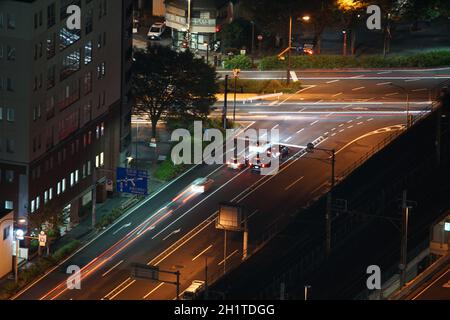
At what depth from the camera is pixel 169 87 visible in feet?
536

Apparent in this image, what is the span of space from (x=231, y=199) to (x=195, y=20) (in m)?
48.9

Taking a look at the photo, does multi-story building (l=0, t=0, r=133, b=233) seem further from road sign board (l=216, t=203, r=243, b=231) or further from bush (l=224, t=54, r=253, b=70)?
bush (l=224, t=54, r=253, b=70)

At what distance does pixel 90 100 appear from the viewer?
484ft

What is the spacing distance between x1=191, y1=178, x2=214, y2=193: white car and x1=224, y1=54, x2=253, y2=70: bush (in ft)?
126

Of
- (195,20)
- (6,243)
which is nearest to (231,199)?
(6,243)

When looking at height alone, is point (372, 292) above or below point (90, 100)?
below

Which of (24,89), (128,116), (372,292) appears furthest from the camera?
(128,116)

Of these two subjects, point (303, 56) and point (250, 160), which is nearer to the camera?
point (250, 160)

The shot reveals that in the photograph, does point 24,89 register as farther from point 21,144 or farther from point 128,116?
point 128,116

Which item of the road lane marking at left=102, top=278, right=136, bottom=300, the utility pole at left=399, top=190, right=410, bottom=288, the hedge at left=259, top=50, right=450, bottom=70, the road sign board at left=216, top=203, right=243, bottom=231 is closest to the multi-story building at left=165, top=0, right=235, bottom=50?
the hedge at left=259, top=50, right=450, bottom=70

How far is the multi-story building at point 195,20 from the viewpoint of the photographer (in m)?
194

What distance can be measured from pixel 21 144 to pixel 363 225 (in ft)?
95.7
